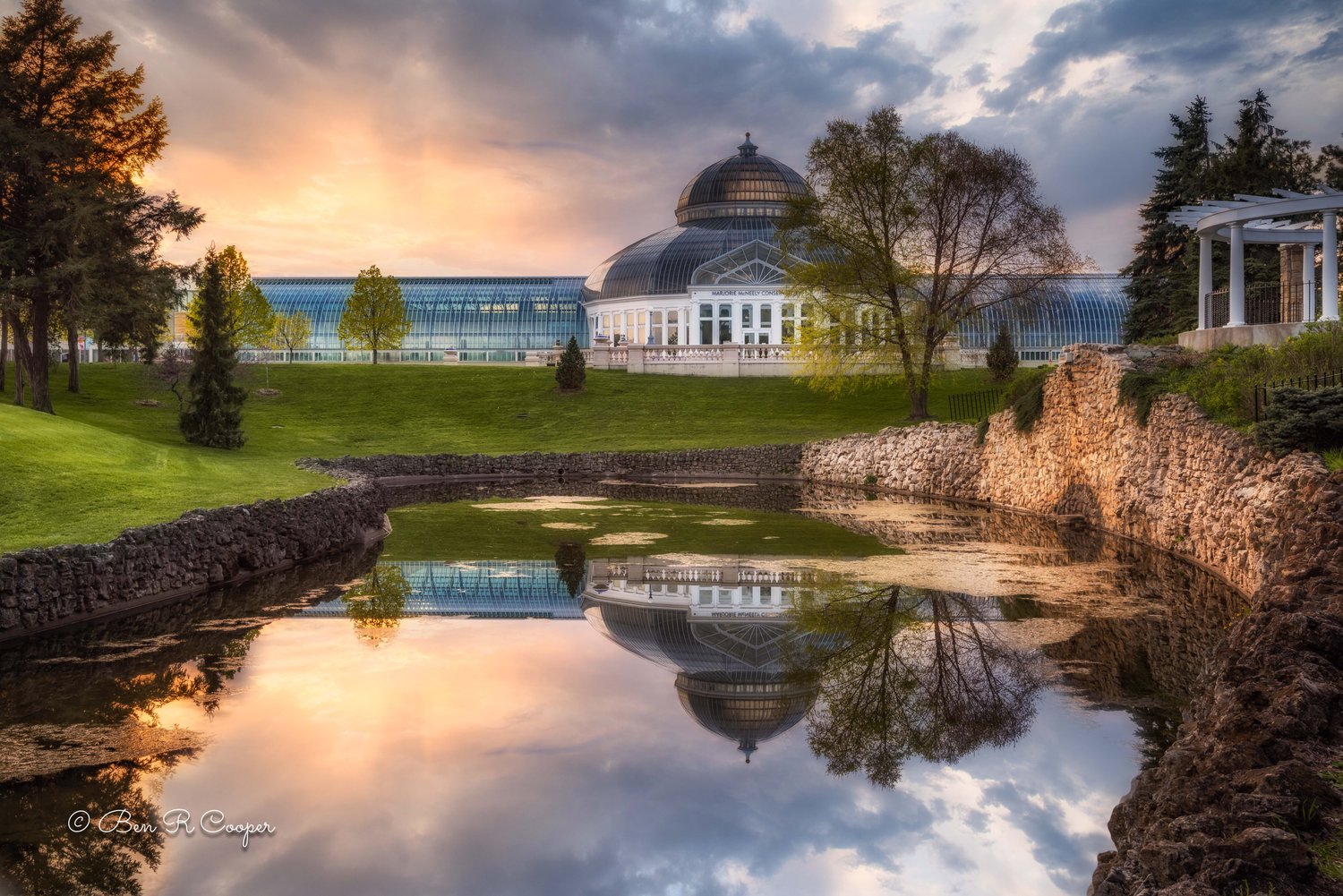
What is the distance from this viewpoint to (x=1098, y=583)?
59.3ft

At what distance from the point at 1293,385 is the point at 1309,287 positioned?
1025 centimetres

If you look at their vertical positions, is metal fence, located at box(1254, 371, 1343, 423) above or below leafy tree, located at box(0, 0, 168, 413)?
below

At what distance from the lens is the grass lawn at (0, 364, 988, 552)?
71.0 ft

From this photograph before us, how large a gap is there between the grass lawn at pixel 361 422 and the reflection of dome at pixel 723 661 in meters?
8.47

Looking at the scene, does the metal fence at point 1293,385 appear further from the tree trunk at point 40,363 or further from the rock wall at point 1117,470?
the tree trunk at point 40,363

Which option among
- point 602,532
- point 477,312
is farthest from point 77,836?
point 477,312

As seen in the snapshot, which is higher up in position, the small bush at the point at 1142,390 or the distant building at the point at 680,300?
the distant building at the point at 680,300

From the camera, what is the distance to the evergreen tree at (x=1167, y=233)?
4397cm

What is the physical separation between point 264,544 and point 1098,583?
1375 cm

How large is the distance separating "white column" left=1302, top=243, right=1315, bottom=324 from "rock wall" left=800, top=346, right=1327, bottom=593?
456cm

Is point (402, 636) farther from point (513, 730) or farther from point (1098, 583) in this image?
point (1098, 583)

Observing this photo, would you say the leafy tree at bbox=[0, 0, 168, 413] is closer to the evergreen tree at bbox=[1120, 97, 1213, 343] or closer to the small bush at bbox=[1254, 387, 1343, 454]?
the small bush at bbox=[1254, 387, 1343, 454]

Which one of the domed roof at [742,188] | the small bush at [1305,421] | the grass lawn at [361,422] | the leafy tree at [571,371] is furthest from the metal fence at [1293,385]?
the domed roof at [742,188]

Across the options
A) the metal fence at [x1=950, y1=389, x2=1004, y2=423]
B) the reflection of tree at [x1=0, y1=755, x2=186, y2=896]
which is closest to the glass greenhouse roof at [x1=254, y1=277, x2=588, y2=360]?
the metal fence at [x1=950, y1=389, x2=1004, y2=423]
